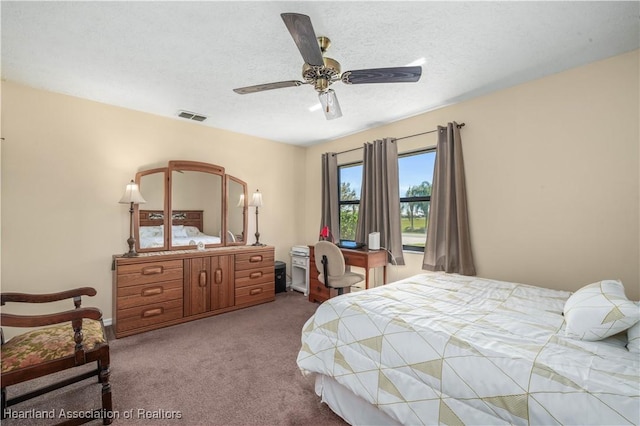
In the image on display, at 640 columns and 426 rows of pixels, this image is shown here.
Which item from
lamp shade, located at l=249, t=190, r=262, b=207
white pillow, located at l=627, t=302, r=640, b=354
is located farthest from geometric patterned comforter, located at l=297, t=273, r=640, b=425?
lamp shade, located at l=249, t=190, r=262, b=207

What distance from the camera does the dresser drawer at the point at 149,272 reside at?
2789 millimetres

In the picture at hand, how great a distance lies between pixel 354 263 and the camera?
137 inches

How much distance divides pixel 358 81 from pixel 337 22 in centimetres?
39

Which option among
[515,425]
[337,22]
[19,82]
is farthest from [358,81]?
[19,82]

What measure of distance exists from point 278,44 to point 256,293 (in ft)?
9.95

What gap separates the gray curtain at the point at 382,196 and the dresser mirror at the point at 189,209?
1.86 meters

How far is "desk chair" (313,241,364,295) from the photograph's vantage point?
310 cm

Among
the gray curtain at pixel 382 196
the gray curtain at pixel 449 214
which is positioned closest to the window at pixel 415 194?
the gray curtain at pixel 382 196

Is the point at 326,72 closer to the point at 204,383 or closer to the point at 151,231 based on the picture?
the point at 204,383

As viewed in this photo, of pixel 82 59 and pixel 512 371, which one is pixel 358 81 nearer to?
pixel 512 371

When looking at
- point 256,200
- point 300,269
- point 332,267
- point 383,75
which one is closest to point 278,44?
point 383,75

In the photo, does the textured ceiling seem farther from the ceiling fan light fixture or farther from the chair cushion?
the chair cushion

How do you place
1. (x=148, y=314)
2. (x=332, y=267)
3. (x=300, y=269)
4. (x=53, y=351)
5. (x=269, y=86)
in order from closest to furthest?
(x=53, y=351) < (x=269, y=86) < (x=148, y=314) < (x=332, y=267) < (x=300, y=269)

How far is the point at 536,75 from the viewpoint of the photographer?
2441 mm
